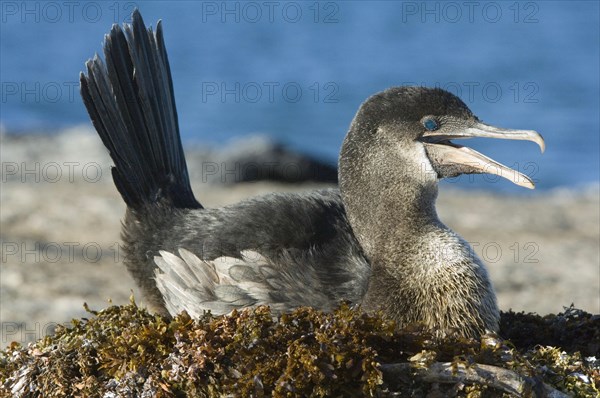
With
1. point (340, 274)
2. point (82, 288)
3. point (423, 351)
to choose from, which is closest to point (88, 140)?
point (82, 288)

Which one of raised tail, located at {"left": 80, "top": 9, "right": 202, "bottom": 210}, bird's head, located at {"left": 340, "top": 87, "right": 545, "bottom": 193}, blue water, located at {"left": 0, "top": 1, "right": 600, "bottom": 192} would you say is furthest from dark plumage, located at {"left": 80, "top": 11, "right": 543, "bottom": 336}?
blue water, located at {"left": 0, "top": 1, "right": 600, "bottom": 192}

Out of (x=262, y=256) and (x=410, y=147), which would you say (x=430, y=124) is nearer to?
(x=410, y=147)

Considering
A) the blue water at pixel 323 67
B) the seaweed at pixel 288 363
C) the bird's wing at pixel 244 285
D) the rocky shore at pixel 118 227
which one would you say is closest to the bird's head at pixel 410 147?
the bird's wing at pixel 244 285

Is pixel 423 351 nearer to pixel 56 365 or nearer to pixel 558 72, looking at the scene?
pixel 56 365

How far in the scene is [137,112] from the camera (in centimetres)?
658

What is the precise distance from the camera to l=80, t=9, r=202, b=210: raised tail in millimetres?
6484

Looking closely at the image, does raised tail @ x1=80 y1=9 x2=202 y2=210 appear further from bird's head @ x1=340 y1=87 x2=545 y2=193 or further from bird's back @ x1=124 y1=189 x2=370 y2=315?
bird's head @ x1=340 y1=87 x2=545 y2=193

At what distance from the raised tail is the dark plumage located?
1.67 ft

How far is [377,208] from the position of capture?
18.6 ft

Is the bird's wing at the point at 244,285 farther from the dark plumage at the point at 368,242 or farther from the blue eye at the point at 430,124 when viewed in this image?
the blue eye at the point at 430,124

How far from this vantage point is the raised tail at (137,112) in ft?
21.3

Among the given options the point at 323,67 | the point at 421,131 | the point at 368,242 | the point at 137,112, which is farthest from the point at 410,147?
the point at 323,67

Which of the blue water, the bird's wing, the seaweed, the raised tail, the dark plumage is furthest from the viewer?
the blue water

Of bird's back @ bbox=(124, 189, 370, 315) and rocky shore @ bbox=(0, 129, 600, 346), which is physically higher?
bird's back @ bbox=(124, 189, 370, 315)
